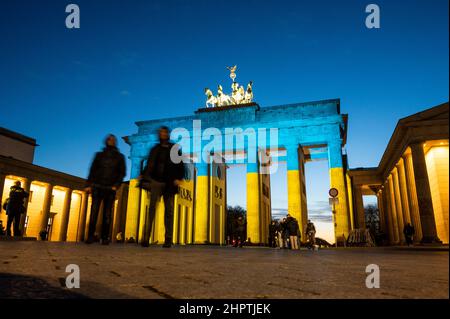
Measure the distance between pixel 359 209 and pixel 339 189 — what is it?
11816 millimetres

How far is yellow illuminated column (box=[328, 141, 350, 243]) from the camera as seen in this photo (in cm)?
3017

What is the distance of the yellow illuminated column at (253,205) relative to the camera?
33344 mm

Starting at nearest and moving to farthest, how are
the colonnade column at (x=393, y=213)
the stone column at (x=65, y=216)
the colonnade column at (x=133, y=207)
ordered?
1. the colonnade column at (x=393, y=213)
2. the colonnade column at (x=133, y=207)
3. the stone column at (x=65, y=216)

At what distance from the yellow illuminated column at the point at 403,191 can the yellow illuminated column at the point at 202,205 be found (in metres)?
Result: 19.2

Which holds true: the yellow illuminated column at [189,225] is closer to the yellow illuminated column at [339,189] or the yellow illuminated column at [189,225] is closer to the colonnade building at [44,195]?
the colonnade building at [44,195]

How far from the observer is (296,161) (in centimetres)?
3306

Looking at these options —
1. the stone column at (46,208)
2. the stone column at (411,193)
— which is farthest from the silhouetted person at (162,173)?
the stone column at (46,208)

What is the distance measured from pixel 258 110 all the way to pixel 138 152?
1514 centimetres

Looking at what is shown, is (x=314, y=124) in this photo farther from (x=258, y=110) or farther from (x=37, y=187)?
(x=37, y=187)

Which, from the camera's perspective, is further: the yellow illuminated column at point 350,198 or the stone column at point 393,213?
the yellow illuminated column at point 350,198

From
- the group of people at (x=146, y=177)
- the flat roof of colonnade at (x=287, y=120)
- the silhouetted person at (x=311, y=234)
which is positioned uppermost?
the flat roof of colonnade at (x=287, y=120)

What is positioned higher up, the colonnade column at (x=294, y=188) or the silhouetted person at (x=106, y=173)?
the colonnade column at (x=294, y=188)

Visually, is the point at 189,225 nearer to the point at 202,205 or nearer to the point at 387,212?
the point at 202,205

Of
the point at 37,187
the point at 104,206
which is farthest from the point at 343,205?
the point at 37,187
